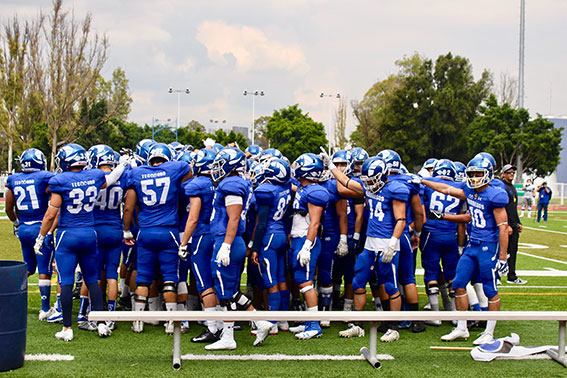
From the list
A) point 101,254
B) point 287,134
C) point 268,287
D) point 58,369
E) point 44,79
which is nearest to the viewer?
point 58,369

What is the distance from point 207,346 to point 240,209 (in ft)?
4.71

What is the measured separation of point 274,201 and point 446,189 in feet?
6.83

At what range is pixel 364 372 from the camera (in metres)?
5.19

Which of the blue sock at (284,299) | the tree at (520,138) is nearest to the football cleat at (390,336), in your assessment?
the blue sock at (284,299)

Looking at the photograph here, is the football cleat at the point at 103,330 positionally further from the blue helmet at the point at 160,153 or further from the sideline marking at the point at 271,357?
the blue helmet at the point at 160,153

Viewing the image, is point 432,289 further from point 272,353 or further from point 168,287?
point 168,287

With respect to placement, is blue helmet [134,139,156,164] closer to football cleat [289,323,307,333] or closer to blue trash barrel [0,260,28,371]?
blue trash barrel [0,260,28,371]

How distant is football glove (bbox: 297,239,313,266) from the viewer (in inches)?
245

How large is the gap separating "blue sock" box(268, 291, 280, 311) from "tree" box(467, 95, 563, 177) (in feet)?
119

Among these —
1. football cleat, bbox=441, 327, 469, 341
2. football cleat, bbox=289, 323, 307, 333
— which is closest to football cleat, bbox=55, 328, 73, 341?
football cleat, bbox=289, 323, 307, 333

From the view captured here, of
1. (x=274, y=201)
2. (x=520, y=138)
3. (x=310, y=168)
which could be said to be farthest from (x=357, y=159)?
(x=520, y=138)

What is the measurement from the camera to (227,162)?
6062 millimetres

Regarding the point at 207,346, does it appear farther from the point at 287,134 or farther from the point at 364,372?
the point at 287,134

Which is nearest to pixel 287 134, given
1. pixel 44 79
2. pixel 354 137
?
pixel 354 137
